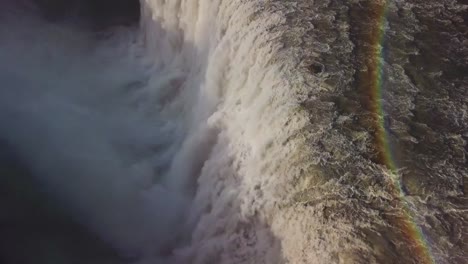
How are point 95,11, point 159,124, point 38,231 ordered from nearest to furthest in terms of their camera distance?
point 38,231
point 159,124
point 95,11

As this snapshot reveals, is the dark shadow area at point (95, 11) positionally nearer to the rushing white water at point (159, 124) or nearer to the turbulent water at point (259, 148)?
the rushing white water at point (159, 124)

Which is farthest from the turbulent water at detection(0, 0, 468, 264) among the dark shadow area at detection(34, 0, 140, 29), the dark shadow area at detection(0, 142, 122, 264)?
the dark shadow area at detection(34, 0, 140, 29)

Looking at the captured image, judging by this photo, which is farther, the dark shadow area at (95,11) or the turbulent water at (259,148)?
the dark shadow area at (95,11)

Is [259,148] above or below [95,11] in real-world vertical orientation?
below

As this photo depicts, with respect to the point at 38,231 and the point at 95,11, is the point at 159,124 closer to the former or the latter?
the point at 38,231

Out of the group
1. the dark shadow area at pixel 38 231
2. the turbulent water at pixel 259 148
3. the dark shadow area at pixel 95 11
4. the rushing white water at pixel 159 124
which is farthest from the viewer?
the dark shadow area at pixel 95 11

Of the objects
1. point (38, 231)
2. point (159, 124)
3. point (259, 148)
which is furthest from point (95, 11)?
point (259, 148)

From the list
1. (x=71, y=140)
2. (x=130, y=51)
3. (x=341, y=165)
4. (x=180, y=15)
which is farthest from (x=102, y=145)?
(x=341, y=165)

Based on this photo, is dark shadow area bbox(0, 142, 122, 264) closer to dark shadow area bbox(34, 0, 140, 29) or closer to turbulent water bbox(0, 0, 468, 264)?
turbulent water bbox(0, 0, 468, 264)

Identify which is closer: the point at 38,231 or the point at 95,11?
the point at 38,231

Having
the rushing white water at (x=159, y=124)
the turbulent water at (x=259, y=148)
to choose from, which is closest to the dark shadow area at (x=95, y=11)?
the rushing white water at (x=159, y=124)
